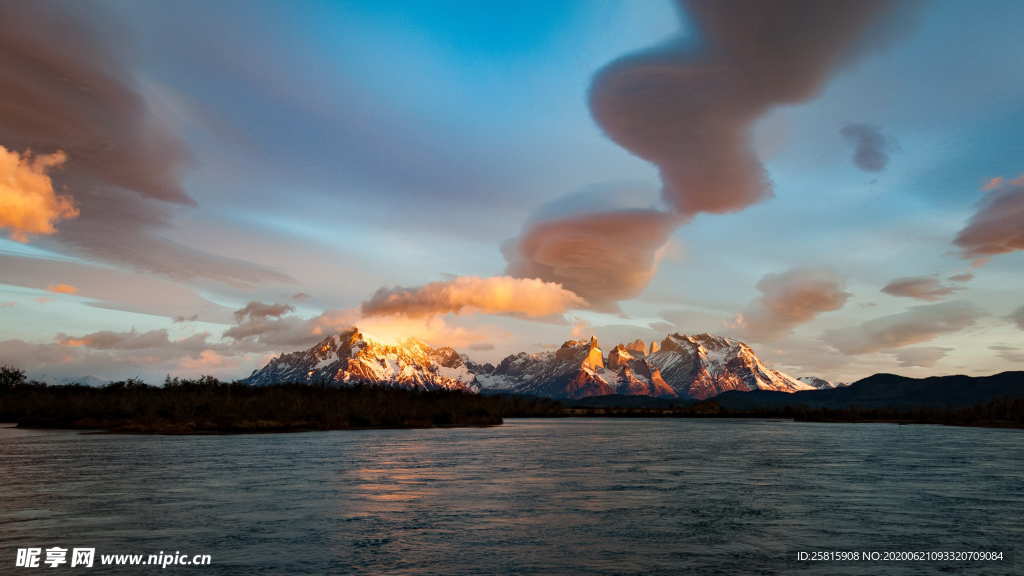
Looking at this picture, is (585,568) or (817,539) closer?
(585,568)

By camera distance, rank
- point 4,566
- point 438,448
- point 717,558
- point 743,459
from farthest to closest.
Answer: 1. point 438,448
2. point 743,459
3. point 717,558
4. point 4,566

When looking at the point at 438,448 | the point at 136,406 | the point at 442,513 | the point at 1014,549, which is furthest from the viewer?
the point at 136,406

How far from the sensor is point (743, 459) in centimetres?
8919

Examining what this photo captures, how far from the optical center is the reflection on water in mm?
30641

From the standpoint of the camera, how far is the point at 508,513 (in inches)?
1692

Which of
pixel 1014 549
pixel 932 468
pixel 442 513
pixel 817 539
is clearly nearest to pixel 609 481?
pixel 442 513

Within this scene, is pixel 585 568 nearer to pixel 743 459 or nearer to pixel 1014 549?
pixel 1014 549

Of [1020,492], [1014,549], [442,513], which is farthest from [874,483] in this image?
[442,513]

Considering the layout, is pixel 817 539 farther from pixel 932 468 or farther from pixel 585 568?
pixel 932 468

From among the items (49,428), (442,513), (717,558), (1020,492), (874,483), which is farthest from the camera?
(49,428)

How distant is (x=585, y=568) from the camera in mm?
28938

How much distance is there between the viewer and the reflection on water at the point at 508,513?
3064 centimetres

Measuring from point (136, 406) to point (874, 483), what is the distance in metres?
192

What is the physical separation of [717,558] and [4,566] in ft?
104
